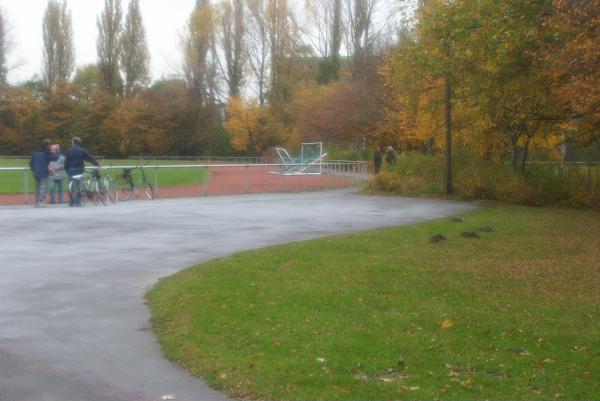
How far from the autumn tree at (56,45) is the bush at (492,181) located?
5216cm

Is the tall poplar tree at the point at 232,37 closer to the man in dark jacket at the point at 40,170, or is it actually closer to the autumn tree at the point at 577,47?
the man in dark jacket at the point at 40,170

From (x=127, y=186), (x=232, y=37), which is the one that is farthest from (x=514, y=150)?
(x=232, y=37)

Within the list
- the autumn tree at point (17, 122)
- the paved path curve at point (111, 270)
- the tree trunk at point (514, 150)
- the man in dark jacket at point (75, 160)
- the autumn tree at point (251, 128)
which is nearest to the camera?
the paved path curve at point (111, 270)

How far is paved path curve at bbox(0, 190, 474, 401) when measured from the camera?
6469mm

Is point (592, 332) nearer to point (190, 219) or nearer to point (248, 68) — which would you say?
point (190, 219)

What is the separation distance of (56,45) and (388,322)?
Result: 73035 millimetres

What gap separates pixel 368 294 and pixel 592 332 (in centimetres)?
249

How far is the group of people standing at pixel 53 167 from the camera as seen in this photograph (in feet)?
70.5

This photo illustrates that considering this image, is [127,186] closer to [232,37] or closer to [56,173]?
[56,173]

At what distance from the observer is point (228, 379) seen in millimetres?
6312

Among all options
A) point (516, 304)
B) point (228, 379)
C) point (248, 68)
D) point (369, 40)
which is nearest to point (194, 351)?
point (228, 379)

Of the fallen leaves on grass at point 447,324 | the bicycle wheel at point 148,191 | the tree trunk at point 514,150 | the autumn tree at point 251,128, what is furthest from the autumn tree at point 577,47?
the autumn tree at point 251,128

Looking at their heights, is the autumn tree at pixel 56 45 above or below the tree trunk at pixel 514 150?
above

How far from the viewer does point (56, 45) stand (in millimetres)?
75125
